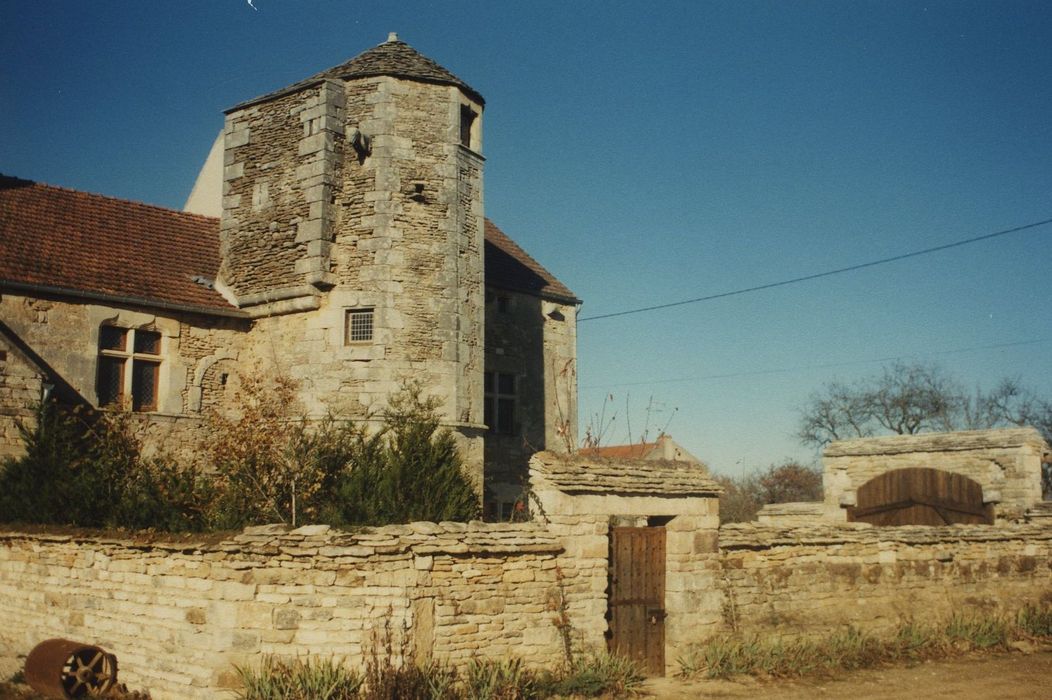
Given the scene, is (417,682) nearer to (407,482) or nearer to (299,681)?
(299,681)

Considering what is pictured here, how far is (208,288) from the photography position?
16344mm

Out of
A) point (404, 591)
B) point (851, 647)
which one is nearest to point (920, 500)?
point (851, 647)

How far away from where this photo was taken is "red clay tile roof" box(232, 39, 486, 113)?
50.5 feet

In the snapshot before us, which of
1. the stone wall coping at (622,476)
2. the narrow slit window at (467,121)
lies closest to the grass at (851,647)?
the stone wall coping at (622,476)

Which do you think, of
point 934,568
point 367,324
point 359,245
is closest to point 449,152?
point 359,245

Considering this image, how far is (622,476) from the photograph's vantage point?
10297 millimetres

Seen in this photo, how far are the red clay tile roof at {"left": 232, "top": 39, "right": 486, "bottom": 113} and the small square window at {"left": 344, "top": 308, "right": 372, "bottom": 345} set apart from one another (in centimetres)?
405

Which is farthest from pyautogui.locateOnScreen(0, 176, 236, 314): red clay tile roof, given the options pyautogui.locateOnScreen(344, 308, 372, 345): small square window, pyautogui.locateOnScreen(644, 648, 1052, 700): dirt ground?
pyautogui.locateOnScreen(644, 648, 1052, 700): dirt ground

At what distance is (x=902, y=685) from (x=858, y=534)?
249 cm

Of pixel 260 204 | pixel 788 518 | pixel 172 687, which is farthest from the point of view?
pixel 788 518

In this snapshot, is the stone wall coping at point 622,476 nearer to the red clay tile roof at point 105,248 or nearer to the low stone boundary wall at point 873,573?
the low stone boundary wall at point 873,573

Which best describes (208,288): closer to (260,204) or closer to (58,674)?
(260,204)

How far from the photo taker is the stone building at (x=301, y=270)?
47.6 feet

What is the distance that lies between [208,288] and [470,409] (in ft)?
17.8
